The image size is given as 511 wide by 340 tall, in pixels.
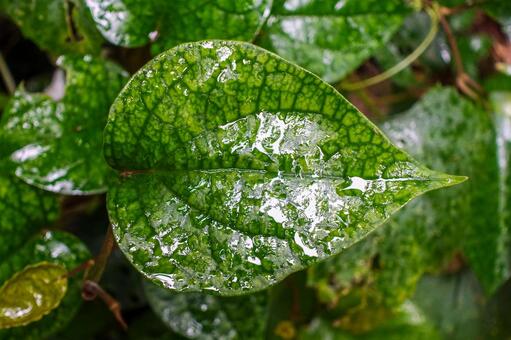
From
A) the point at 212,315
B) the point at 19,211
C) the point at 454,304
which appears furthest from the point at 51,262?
the point at 454,304

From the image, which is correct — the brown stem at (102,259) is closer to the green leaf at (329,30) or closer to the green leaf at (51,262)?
the green leaf at (51,262)

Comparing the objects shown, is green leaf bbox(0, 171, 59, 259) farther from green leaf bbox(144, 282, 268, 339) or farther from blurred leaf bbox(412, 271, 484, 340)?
blurred leaf bbox(412, 271, 484, 340)

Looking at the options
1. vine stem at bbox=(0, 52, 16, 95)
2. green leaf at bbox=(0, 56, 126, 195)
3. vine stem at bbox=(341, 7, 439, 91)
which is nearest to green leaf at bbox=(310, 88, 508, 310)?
vine stem at bbox=(341, 7, 439, 91)

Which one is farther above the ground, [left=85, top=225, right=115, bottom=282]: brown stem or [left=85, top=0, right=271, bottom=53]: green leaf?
[left=85, top=0, right=271, bottom=53]: green leaf

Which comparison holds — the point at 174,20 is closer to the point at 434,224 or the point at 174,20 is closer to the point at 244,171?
the point at 244,171

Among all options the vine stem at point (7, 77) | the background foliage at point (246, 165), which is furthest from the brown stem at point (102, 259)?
the vine stem at point (7, 77)

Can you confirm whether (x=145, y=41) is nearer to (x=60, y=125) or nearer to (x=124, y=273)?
(x=60, y=125)
